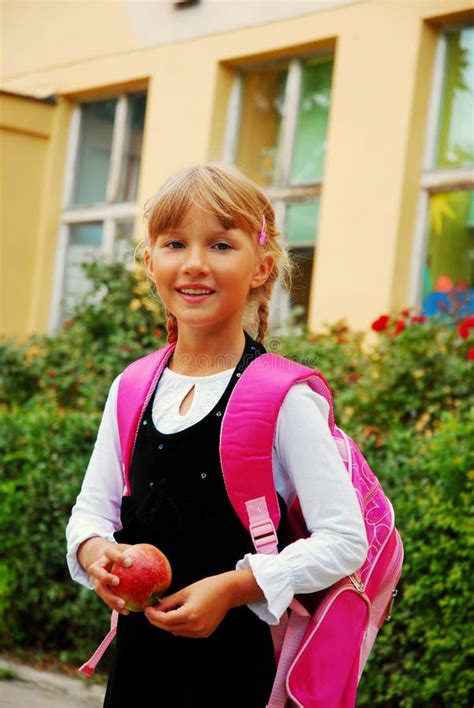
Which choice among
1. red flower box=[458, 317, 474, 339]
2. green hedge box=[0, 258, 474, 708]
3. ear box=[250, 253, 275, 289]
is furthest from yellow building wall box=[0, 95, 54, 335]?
ear box=[250, 253, 275, 289]

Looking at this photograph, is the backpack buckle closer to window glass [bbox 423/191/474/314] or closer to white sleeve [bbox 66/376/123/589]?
white sleeve [bbox 66/376/123/589]

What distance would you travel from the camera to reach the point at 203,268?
239cm

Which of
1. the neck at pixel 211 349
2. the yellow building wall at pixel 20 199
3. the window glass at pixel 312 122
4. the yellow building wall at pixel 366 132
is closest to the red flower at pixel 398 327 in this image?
the yellow building wall at pixel 366 132

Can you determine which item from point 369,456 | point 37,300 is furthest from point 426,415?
point 37,300

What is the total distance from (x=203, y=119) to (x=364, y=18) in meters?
1.88

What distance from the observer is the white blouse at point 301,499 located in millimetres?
2217

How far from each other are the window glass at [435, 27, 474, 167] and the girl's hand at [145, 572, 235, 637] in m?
6.16

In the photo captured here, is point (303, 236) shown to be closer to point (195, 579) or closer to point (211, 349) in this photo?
point (211, 349)

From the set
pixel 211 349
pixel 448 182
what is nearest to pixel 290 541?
pixel 211 349

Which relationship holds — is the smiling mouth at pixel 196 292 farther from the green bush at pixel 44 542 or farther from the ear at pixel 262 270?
the green bush at pixel 44 542

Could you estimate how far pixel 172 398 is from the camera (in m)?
2.51

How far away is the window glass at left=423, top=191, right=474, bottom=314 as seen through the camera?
780cm

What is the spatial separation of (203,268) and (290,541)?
61 centimetres

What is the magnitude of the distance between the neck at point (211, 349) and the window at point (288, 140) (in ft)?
19.3
